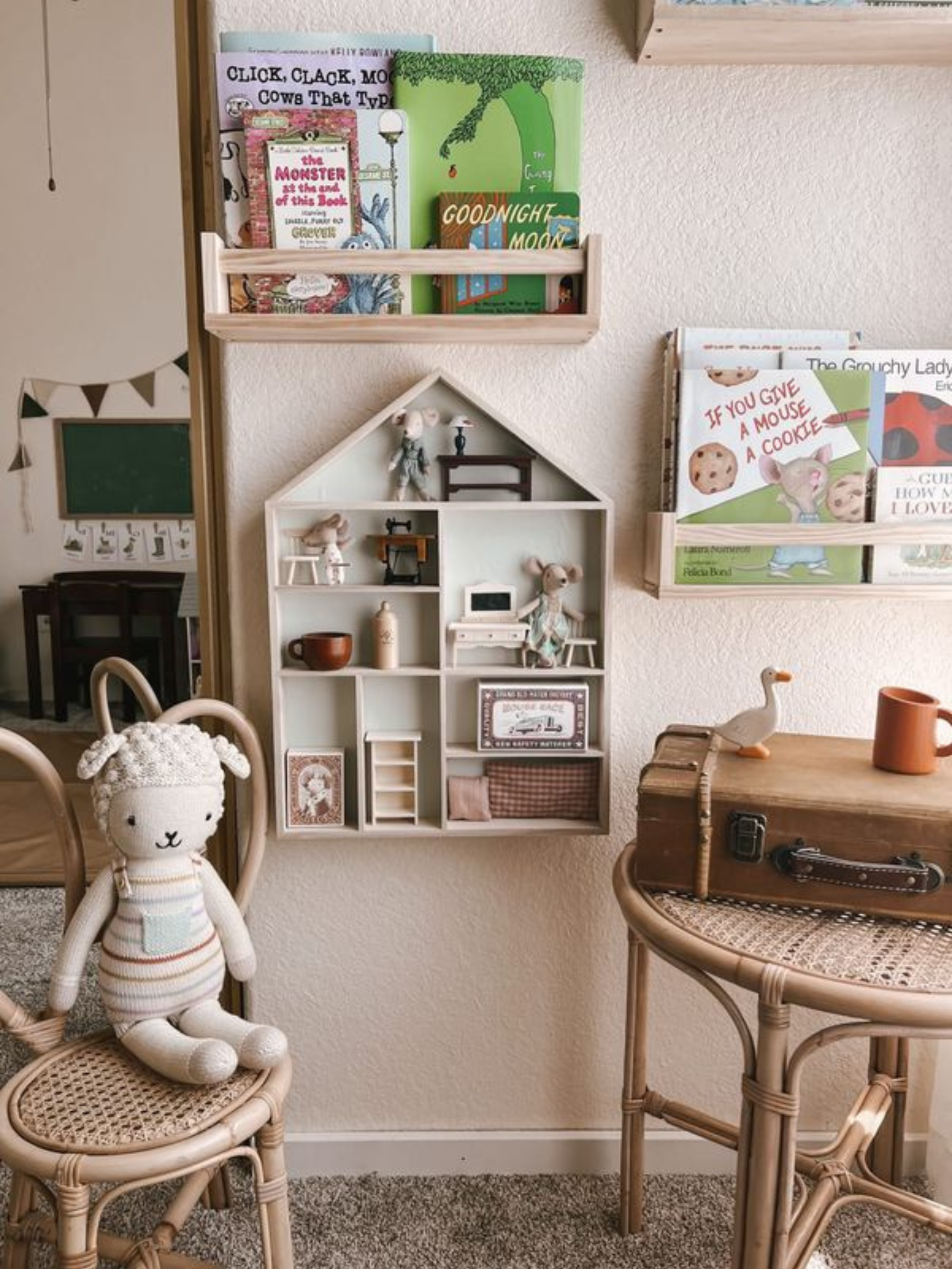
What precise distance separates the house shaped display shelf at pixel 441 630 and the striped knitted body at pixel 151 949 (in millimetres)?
222

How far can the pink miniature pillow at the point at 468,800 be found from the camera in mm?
1507

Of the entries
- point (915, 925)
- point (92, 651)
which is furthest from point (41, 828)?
point (915, 925)

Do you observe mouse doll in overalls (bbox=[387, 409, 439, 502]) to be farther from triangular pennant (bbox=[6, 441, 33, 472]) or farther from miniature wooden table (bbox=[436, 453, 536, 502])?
triangular pennant (bbox=[6, 441, 33, 472])

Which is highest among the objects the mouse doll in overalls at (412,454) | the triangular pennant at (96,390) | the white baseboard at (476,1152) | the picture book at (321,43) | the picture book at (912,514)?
the picture book at (321,43)

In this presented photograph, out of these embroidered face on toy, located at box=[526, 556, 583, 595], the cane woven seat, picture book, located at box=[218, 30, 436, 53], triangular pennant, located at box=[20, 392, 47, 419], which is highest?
picture book, located at box=[218, 30, 436, 53]

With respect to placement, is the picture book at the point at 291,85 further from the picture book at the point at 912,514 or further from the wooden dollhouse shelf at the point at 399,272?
the picture book at the point at 912,514

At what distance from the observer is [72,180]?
410 centimetres

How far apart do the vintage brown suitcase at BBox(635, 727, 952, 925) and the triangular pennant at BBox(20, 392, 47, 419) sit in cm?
381

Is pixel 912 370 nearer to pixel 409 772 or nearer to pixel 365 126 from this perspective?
pixel 365 126

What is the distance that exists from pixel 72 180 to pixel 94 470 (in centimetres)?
121

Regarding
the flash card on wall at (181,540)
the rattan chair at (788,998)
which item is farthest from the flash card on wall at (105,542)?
the rattan chair at (788,998)

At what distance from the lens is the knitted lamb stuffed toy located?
4.09ft

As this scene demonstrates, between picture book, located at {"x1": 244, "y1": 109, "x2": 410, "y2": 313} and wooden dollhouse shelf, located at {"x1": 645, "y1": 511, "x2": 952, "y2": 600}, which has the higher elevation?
picture book, located at {"x1": 244, "y1": 109, "x2": 410, "y2": 313}

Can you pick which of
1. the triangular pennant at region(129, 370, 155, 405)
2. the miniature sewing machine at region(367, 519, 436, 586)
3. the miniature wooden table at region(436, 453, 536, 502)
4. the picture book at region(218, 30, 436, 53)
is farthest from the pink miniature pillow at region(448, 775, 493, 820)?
the triangular pennant at region(129, 370, 155, 405)
